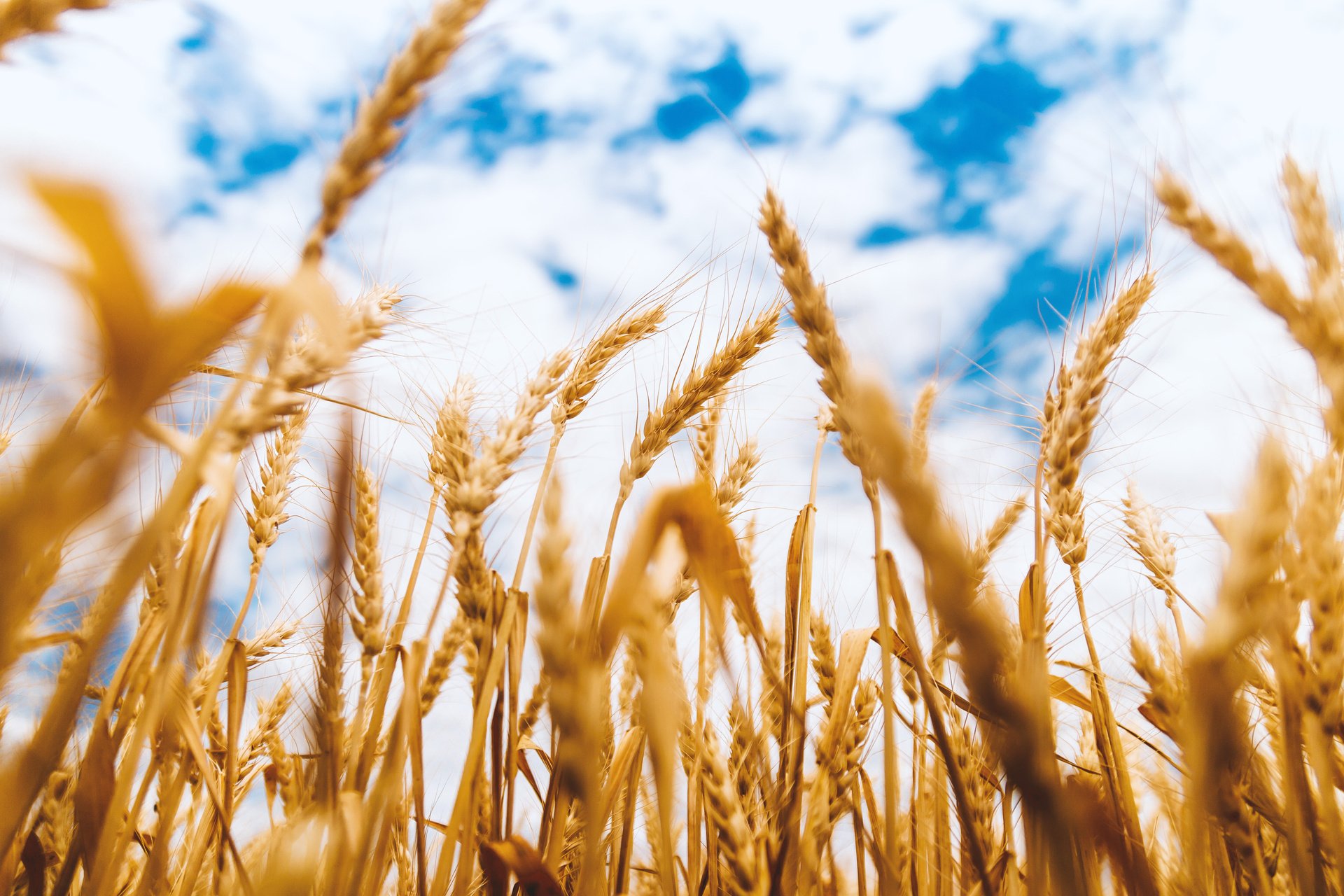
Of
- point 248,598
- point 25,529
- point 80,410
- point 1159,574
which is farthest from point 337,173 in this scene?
point 1159,574

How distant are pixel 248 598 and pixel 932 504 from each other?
5.52ft

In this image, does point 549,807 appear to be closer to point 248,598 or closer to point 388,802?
point 388,802

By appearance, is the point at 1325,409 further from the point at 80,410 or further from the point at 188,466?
the point at 80,410

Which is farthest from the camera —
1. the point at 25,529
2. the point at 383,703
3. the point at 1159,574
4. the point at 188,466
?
the point at 1159,574

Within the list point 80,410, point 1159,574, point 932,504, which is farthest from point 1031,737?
point 1159,574

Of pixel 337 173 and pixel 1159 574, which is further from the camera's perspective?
pixel 1159 574

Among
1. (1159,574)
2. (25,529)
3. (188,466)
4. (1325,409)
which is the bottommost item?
(25,529)

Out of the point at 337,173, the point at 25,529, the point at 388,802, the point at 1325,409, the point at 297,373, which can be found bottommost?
the point at 388,802

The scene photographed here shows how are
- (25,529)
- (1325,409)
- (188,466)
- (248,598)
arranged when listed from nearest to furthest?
(25,529), (188,466), (1325,409), (248,598)

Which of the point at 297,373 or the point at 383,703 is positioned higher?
the point at 297,373

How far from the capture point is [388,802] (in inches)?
40.1

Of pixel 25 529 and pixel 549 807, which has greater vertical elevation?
pixel 25 529

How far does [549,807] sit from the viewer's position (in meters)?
1.34

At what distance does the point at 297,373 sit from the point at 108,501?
24 centimetres
